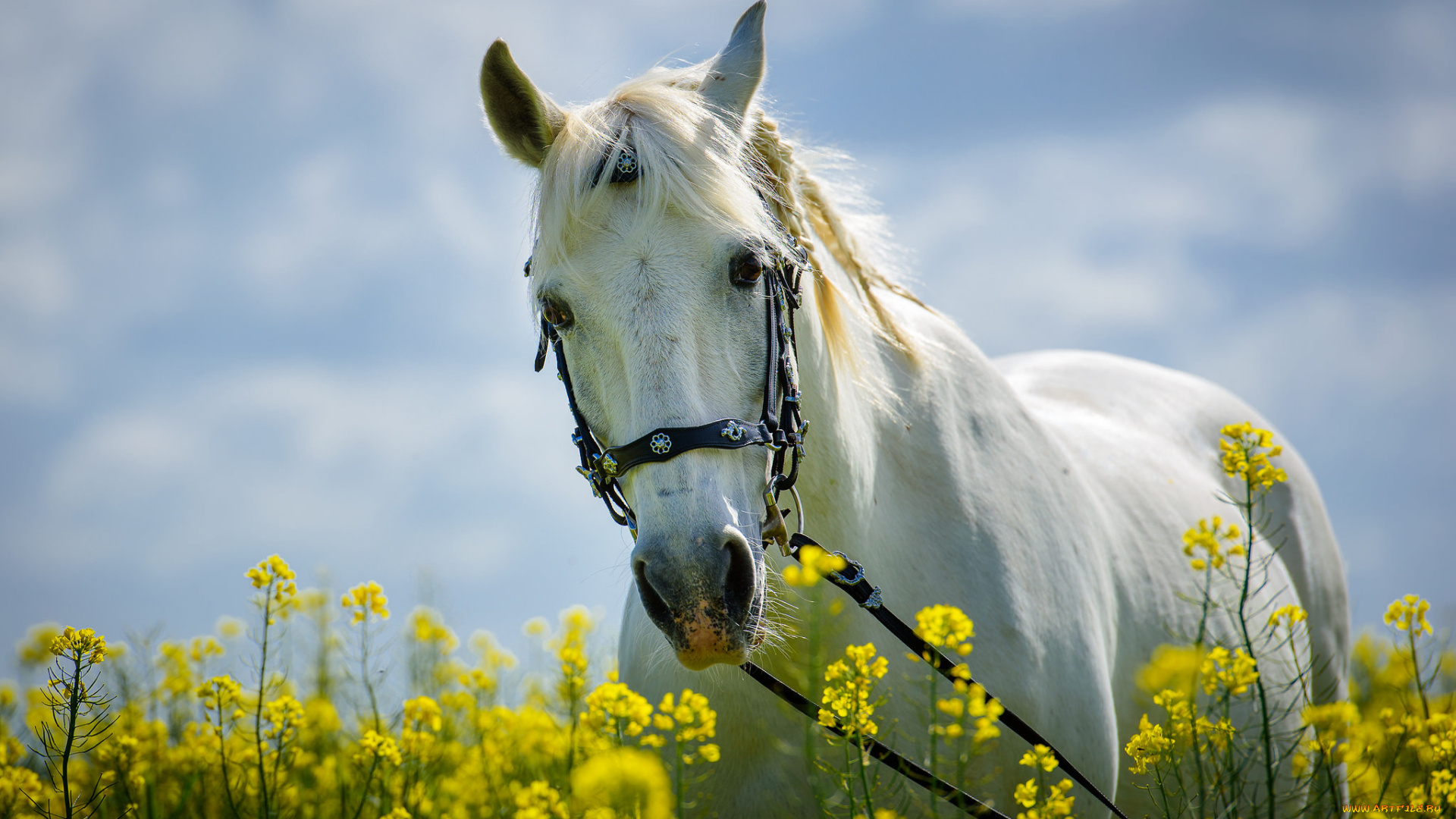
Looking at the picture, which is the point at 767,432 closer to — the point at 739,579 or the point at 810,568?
the point at 739,579

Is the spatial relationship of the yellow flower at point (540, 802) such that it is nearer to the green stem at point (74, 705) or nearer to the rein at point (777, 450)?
the rein at point (777, 450)

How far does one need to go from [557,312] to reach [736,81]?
91 cm

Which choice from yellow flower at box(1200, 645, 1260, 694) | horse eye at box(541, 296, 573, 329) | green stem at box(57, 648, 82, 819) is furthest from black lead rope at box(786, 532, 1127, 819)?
green stem at box(57, 648, 82, 819)

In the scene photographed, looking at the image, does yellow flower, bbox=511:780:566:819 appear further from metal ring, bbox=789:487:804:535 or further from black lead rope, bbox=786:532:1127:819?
metal ring, bbox=789:487:804:535

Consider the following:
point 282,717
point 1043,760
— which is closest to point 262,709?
point 282,717

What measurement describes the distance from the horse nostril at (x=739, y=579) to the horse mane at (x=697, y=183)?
2.61 feet

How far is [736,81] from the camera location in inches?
105

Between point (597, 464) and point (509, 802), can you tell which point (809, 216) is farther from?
point (509, 802)

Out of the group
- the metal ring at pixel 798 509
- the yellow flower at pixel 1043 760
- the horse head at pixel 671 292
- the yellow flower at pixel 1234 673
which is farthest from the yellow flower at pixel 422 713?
the yellow flower at pixel 1234 673

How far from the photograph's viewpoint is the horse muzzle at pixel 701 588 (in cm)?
192

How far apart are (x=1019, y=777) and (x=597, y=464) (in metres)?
1.55

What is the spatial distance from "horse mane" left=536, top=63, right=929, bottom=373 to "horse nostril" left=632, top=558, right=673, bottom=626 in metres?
0.86

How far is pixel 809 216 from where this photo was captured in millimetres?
3035

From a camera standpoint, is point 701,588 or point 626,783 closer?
point 626,783
